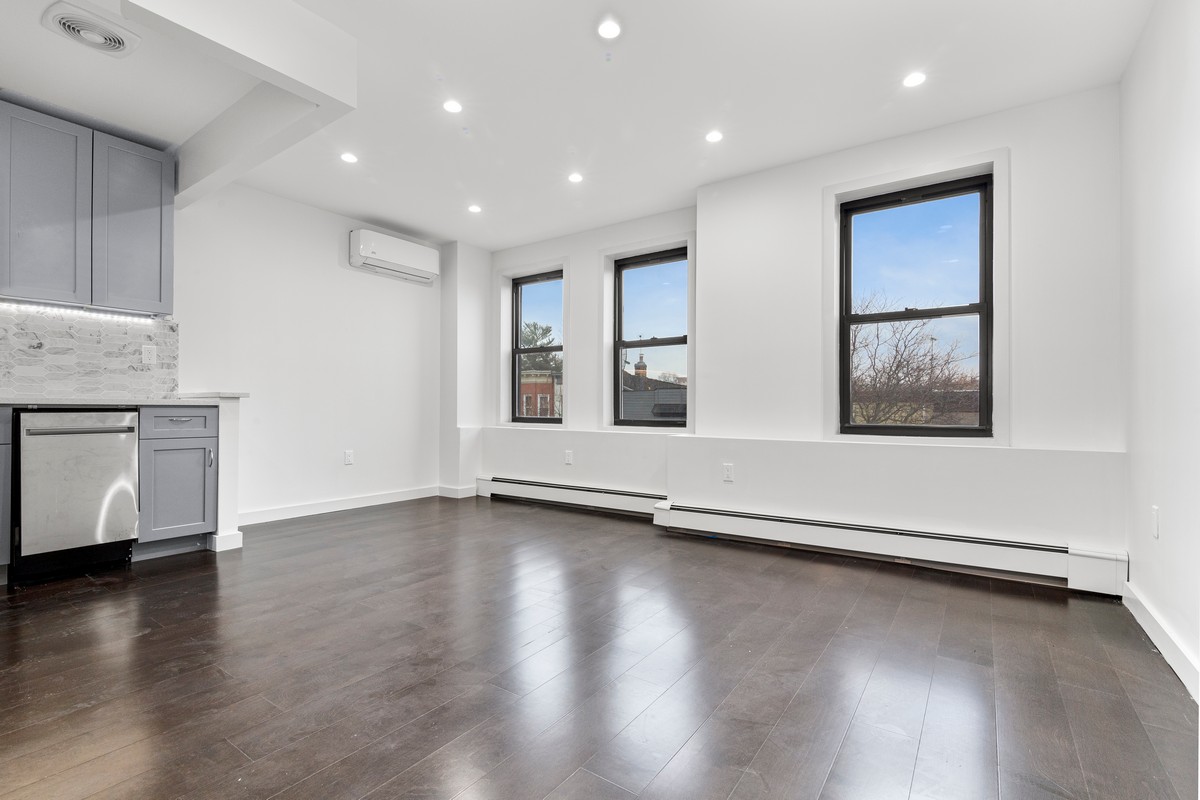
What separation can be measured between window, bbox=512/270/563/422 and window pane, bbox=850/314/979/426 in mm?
2843

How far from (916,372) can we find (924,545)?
3.51ft

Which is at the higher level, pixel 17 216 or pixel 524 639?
pixel 17 216

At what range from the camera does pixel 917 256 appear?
3.52 m

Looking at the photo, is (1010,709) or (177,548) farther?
(177,548)

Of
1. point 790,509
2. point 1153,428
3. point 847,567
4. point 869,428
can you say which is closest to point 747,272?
point 869,428

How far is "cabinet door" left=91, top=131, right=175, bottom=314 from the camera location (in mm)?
3252

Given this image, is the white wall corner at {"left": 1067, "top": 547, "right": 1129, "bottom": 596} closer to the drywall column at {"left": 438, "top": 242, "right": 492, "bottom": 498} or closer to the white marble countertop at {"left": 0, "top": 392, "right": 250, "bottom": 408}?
the drywall column at {"left": 438, "top": 242, "right": 492, "bottom": 498}

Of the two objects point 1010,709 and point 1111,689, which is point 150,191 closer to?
point 1010,709

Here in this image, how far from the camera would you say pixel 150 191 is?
345 centimetres

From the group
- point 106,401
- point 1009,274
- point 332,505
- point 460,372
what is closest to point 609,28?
point 1009,274

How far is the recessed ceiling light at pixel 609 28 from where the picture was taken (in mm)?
2393

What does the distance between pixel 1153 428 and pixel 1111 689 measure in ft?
3.75

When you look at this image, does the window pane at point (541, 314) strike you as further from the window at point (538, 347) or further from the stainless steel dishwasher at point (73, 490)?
the stainless steel dishwasher at point (73, 490)

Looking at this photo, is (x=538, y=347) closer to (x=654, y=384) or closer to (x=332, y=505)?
(x=654, y=384)
